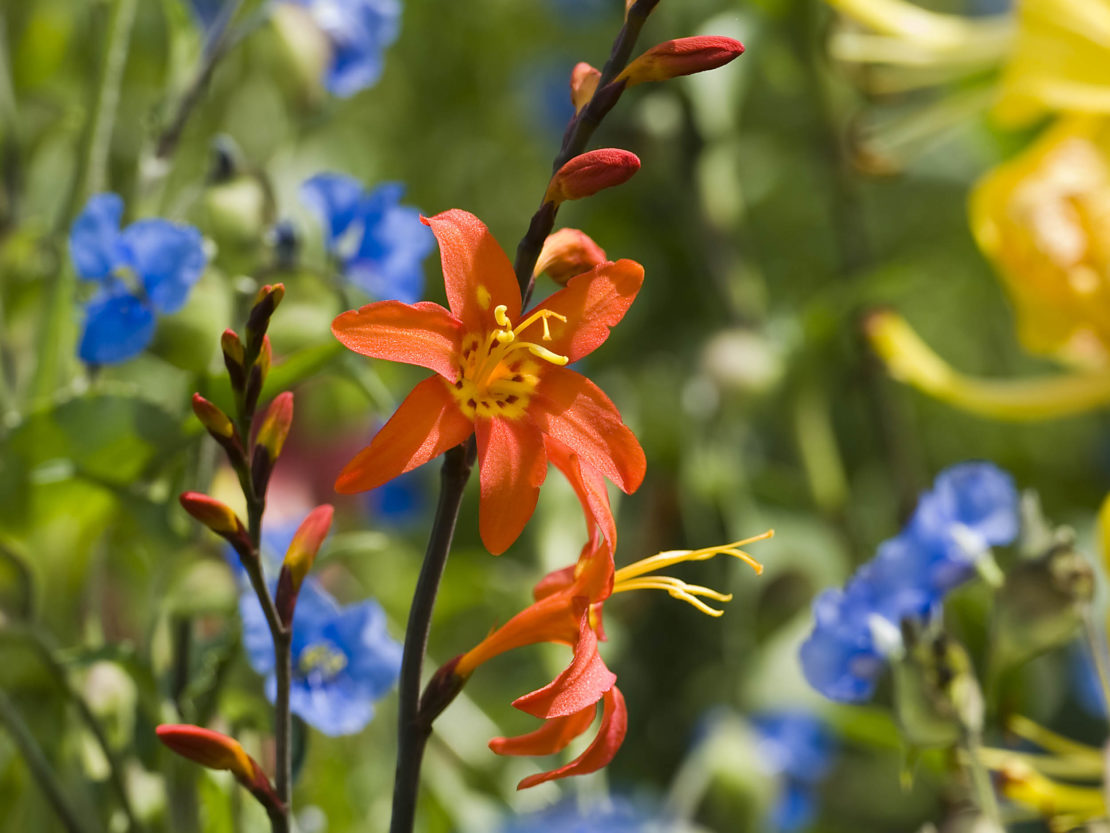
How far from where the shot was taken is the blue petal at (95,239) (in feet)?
0.70

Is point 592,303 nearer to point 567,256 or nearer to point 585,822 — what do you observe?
point 567,256

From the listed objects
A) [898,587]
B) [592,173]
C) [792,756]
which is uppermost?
[592,173]

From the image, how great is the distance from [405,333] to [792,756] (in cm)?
27

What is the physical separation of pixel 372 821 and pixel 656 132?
0.82 feet

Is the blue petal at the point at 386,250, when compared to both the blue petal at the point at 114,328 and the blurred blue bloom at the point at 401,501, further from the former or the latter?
the blurred blue bloom at the point at 401,501

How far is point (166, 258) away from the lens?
214 mm

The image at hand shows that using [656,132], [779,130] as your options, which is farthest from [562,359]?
[779,130]

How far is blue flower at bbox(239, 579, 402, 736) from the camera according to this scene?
0.21 metres

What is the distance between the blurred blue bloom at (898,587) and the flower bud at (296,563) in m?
0.11

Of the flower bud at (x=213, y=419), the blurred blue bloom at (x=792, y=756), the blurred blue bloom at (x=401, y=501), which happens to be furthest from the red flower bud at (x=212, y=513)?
the blurred blue bloom at (x=401, y=501)

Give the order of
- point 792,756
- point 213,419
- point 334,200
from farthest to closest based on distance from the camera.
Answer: point 792,756, point 334,200, point 213,419

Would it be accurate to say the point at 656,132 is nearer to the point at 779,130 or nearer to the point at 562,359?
the point at 779,130

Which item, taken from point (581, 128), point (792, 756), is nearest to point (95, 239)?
point (581, 128)

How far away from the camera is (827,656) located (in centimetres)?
22
